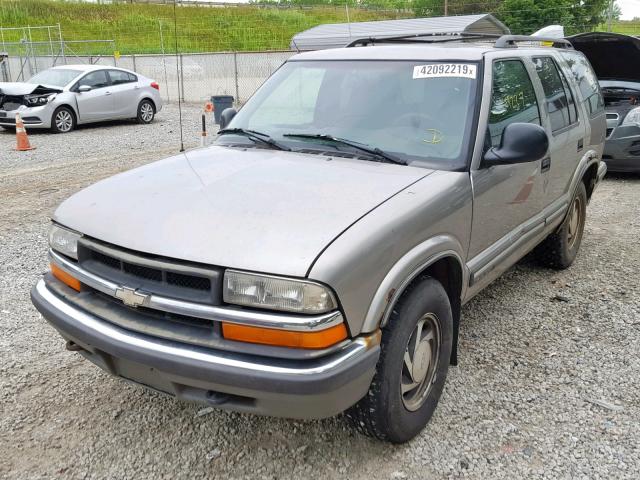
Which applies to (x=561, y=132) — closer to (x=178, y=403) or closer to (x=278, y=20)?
(x=178, y=403)

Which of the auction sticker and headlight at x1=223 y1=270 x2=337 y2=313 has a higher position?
the auction sticker

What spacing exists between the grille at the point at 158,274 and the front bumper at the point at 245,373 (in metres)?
0.20

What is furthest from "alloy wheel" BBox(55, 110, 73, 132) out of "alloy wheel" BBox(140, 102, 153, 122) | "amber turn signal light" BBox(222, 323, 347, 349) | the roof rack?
"amber turn signal light" BBox(222, 323, 347, 349)

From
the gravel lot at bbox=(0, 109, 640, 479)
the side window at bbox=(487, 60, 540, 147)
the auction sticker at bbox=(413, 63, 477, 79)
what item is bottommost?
the gravel lot at bbox=(0, 109, 640, 479)

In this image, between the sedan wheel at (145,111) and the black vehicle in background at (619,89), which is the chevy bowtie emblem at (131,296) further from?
the sedan wheel at (145,111)

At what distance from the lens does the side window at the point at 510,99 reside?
3.44 metres

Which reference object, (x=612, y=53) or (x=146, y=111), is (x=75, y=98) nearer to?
(x=146, y=111)

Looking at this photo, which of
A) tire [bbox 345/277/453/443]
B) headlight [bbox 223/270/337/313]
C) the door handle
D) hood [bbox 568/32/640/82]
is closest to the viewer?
headlight [bbox 223/270/337/313]

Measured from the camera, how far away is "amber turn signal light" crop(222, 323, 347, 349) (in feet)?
7.22

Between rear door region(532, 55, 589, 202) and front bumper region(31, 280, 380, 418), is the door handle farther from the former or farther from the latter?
front bumper region(31, 280, 380, 418)

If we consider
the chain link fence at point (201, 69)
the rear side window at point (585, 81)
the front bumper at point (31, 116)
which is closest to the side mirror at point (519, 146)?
the rear side window at point (585, 81)

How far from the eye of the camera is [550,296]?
185 inches

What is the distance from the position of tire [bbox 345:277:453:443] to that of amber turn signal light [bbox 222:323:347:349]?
0.34 metres

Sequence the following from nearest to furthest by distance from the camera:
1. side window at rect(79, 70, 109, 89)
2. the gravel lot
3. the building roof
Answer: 1. the gravel lot
2. side window at rect(79, 70, 109, 89)
3. the building roof
